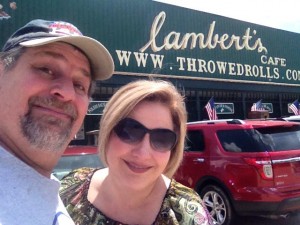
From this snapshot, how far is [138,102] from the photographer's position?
226 centimetres

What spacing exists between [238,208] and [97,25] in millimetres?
8577

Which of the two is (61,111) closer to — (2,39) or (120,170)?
(120,170)

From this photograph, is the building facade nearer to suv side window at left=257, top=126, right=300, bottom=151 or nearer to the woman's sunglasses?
suv side window at left=257, top=126, right=300, bottom=151

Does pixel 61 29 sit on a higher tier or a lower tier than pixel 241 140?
higher

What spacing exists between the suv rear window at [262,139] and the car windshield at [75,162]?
2.54m

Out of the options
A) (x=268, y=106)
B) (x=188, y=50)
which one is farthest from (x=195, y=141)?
(x=268, y=106)

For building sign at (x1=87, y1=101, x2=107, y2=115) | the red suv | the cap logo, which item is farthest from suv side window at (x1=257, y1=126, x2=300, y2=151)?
building sign at (x1=87, y1=101, x2=107, y2=115)

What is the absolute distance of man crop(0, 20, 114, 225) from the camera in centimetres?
134

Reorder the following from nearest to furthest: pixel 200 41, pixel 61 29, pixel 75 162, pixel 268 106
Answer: pixel 61 29 → pixel 75 162 → pixel 200 41 → pixel 268 106

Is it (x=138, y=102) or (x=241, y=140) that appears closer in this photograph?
(x=138, y=102)

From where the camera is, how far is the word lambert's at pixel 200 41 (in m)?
14.5

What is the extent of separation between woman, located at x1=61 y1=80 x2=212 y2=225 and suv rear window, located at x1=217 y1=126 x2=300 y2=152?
4.17m

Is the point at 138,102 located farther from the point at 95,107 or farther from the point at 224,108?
the point at 224,108

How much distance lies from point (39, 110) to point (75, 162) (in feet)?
11.6
